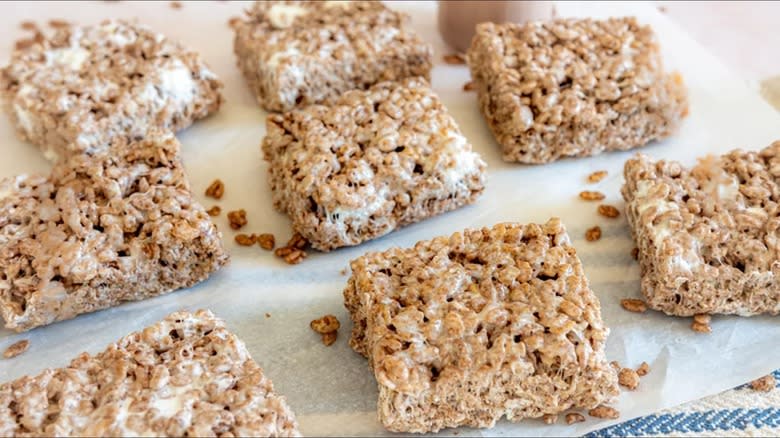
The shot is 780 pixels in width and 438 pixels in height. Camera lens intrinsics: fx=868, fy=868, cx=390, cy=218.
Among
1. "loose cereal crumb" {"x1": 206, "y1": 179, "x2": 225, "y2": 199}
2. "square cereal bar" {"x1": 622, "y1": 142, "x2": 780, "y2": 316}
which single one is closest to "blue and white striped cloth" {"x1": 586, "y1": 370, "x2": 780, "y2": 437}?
"square cereal bar" {"x1": 622, "y1": 142, "x2": 780, "y2": 316}

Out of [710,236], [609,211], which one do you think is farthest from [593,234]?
[710,236]

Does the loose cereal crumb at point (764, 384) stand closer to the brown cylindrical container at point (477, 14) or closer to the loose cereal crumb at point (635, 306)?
the loose cereal crumb at point (635, 306)

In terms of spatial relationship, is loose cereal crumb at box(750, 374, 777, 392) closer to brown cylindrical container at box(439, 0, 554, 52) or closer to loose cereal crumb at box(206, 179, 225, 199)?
brown cylindrical container at box(439, 0, 554, 52)

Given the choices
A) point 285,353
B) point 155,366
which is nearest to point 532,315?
Answer: point 285,353

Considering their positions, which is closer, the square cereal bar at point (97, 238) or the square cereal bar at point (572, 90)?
the square cereal bar at point (97, 238)

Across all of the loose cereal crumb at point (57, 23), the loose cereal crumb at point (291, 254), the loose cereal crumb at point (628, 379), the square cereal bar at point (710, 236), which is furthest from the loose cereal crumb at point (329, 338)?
the loose cereal crumb at point (57, 23)

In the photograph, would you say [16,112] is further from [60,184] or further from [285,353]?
[285,353]

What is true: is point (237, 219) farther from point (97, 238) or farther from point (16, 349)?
point (16, 349)
